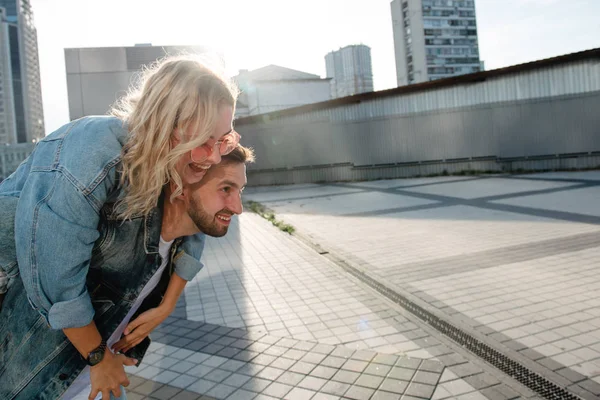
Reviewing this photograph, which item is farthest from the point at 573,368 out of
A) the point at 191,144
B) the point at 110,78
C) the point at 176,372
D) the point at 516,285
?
the point at 110,78

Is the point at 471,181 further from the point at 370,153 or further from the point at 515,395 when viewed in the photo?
the point at 515,395

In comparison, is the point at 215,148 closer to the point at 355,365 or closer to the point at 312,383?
the point at 312,383

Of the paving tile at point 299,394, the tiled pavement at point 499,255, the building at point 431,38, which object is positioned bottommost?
the paving tile at point 299,394

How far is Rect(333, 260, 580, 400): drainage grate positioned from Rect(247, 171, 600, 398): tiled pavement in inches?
5.6

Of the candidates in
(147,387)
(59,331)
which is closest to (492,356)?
(147,387)

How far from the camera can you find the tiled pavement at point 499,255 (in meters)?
3.93

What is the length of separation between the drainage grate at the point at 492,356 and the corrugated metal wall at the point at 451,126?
1687 centimetres

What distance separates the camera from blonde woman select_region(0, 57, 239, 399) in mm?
1297

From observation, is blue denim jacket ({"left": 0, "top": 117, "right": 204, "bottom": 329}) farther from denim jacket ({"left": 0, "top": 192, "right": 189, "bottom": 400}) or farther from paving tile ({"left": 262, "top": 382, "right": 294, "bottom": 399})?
paving tile ({"left": 262, "top": 382, "right": 294, "bottom": 399})

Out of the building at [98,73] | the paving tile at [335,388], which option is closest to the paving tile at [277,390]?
the paving tile at [335,388]

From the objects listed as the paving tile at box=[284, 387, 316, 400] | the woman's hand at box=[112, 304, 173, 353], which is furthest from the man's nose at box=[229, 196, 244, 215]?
the paving tile at box=[284, 387, 316, 400]

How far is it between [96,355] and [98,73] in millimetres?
16838

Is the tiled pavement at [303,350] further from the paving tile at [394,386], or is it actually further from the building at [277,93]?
the building at [277,93]

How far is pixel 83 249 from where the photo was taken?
1319 millimetres
